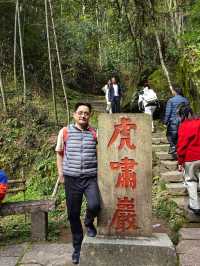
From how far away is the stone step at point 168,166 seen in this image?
8680 millimetres

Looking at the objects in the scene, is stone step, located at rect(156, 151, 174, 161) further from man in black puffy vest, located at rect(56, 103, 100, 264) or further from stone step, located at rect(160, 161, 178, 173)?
man in black puffy vest, located at rect(56, 103, 100, 264)

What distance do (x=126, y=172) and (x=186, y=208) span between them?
234cm

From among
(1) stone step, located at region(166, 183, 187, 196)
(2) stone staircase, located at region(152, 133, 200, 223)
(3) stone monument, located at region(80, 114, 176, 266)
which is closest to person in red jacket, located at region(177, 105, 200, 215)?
(2) stone staircase, located at region(152, 133, 200, 223)

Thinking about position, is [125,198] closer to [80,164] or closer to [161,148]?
[80,164]

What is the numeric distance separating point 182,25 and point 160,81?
9.92 ft

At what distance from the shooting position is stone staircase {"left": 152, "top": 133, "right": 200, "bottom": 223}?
22.5 ft

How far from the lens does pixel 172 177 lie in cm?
806

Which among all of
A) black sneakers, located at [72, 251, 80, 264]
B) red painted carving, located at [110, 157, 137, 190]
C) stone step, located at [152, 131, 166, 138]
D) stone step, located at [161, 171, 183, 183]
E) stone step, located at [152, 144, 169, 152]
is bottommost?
black sneakers, located at [72, 251, 80, 264]

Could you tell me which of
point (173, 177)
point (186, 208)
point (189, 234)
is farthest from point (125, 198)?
point (173, 177)

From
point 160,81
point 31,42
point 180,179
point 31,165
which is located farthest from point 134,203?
point 31,42

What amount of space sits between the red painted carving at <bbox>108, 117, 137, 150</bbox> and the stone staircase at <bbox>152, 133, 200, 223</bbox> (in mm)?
2322

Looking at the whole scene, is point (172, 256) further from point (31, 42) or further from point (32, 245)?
point (31, 42)

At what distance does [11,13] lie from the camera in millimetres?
17328

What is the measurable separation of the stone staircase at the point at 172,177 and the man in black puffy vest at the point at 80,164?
240 centimetres
